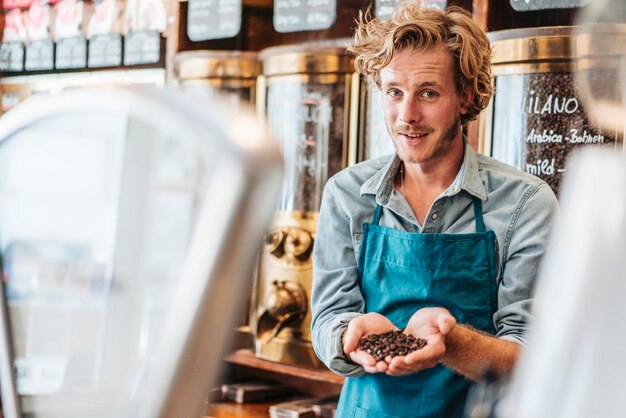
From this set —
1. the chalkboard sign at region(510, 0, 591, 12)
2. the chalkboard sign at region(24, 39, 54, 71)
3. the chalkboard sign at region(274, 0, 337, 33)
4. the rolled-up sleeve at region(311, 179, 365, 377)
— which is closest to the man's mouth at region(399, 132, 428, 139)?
the rolled-up sleeve at region(311, 179, 365, 377)

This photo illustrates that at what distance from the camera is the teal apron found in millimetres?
1719

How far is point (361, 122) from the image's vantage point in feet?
8.27

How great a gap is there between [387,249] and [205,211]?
131 cm

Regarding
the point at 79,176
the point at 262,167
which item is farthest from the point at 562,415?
the point at 79,176

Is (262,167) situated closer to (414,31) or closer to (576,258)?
(576,258)

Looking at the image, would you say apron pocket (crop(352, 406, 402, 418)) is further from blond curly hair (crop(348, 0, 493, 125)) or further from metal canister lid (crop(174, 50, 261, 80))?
metal canister lid (crop(174, 50, 261, 80))

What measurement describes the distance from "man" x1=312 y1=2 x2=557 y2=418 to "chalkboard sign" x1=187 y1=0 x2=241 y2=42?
115cm

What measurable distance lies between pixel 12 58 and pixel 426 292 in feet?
8.73

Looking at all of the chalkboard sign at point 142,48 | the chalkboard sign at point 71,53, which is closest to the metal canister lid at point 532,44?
the chalkboard sign at point 142,48

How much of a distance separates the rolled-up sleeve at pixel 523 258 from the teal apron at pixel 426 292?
3 centimetres

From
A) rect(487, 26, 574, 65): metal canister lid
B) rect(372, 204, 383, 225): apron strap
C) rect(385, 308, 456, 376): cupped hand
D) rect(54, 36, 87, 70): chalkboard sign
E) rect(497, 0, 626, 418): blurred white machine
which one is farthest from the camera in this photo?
rect(54, 36, 87, 70): chalkboard sign

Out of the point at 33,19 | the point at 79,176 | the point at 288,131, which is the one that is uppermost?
the point at 33,19

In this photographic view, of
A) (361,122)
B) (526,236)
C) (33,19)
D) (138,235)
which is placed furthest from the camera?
(33,19)

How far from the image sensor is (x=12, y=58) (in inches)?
147
